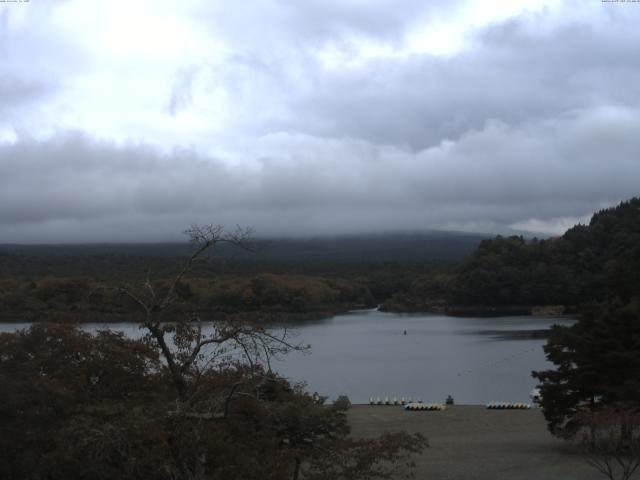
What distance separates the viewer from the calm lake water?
35.1 metres

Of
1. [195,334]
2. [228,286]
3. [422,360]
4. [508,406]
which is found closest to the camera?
[195,334]

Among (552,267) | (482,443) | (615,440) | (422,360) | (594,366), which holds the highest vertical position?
(552,267)

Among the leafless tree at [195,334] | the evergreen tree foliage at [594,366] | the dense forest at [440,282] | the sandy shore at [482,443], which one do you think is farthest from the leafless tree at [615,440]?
the dense forest at [440,282]

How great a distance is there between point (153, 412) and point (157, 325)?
2.84ft

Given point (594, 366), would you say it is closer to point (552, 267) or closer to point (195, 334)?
point (195, 334)

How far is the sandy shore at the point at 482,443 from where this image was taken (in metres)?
16.3

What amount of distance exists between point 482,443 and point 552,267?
71022mm

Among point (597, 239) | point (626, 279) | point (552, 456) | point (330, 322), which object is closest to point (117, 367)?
point (552, 456)

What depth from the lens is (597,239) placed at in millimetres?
90250

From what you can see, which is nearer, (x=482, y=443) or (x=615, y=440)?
(x=615, y=440)

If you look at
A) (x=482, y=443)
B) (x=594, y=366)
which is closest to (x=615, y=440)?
(x=594, y=366)

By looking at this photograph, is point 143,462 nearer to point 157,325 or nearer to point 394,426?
point 157,325

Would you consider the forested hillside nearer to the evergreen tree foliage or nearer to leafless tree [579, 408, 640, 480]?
the evergreen tree foliage

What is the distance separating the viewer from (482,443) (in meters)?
20.2
